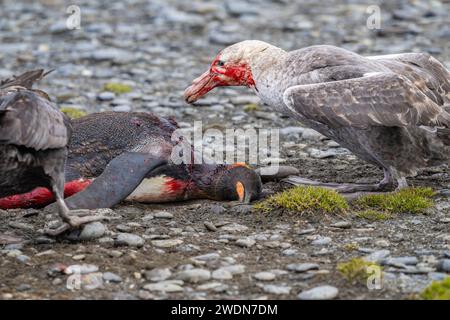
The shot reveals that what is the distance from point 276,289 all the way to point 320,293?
329mm

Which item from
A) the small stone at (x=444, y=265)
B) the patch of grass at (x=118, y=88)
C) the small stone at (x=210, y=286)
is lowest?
the small stone at (x=210, y=286)

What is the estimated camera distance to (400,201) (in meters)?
8.33

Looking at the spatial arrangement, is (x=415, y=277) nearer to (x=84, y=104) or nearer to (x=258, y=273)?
(x=258, y=273)

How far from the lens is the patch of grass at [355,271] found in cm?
632

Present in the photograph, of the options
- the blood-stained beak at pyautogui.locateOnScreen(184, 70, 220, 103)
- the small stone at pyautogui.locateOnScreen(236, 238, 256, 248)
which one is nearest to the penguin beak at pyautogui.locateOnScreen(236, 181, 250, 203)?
the small stone at pyautogui.locateOnScreen(236, 238, 256, 248)

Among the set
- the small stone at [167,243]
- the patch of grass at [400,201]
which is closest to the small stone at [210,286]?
the small stone at [167,243]

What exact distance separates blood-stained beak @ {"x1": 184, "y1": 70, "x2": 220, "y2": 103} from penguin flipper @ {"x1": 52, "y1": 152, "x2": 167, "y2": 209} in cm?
164

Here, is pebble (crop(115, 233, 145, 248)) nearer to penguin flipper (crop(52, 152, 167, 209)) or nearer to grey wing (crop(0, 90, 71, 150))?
penguin flipper (crop(52, 152, 167, 209))

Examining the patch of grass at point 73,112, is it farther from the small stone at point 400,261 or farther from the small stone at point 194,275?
the small stone at point 400,261

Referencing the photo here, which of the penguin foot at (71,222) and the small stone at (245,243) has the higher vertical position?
the penguin foot at (71,222)

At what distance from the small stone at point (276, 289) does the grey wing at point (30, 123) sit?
2155mm

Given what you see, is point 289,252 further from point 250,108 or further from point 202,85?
point 250,108

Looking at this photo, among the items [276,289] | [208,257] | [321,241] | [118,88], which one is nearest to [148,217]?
[208,257]

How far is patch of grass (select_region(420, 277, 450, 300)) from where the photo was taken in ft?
19.4
